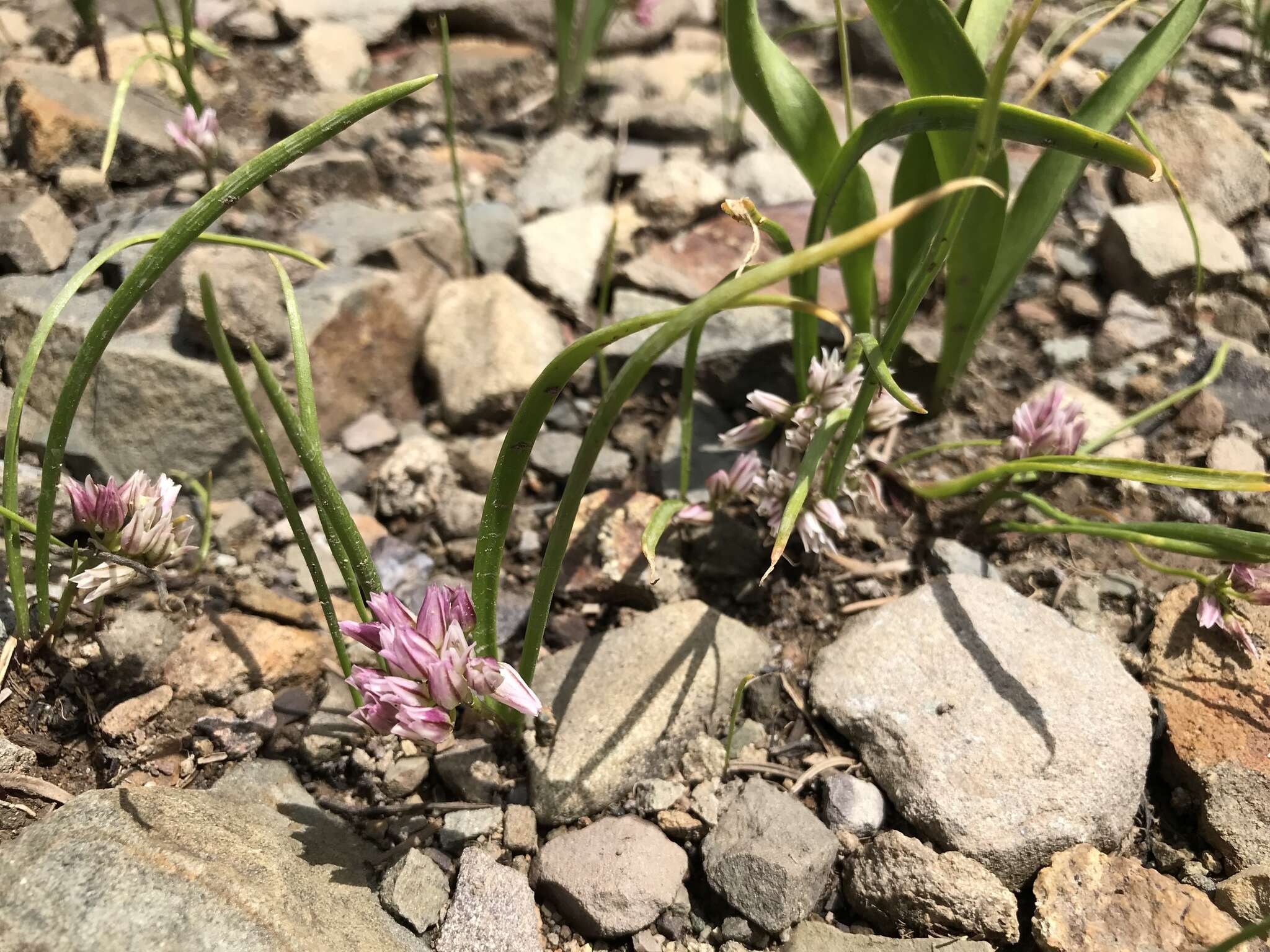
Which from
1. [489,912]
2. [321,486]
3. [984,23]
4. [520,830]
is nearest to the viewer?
[321,486]

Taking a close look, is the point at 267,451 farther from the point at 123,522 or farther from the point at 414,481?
the point at 414,481

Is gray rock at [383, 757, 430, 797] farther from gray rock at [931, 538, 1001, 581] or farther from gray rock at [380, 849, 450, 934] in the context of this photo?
gray rock at [931, 538, 1001, 581]

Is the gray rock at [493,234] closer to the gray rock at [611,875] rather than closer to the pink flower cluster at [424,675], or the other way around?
the pink flower cluster at [424,675]

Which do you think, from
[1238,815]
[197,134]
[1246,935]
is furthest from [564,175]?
[1246,935]

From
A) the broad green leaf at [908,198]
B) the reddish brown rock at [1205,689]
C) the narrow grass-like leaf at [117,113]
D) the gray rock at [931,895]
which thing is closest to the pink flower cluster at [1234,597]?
the reddish brown rock at [1205,689]

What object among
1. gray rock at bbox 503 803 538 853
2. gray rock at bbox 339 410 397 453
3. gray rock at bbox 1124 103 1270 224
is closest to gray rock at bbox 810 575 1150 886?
gray rock at bbox 503 803 538 853
